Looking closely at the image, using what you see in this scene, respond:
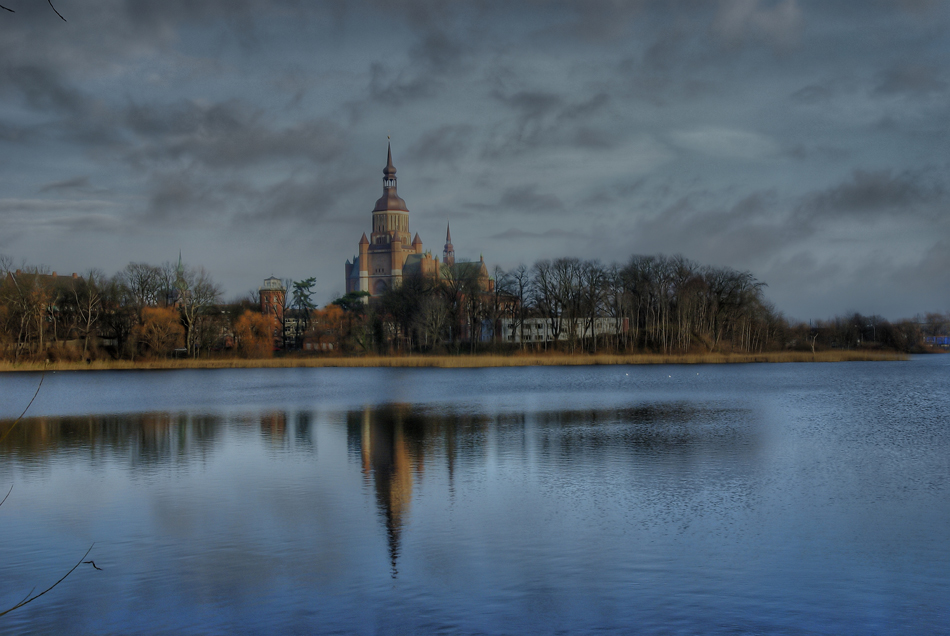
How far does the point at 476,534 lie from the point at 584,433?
35.8ft

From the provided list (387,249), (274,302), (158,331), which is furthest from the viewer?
(387,249)

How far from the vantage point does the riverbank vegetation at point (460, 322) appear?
67250mm

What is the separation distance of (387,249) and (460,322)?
89.3m

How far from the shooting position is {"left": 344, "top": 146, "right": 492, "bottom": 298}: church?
6486 inches

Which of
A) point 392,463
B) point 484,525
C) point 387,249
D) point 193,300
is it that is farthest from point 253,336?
point 387,249

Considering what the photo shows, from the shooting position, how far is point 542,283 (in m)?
→ 79.1

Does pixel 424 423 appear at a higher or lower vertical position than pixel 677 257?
lower

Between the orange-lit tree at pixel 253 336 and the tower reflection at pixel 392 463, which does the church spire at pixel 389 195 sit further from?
the tower reflection at pixel 392 463

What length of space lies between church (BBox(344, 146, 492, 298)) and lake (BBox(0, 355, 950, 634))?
137413 mm

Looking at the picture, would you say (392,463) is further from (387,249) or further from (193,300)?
(387,249)

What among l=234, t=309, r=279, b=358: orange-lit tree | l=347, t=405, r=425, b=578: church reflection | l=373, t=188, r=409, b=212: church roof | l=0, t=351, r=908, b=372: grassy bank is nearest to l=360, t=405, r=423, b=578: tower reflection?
l=347, t=405, r=425, b=578: church reflection

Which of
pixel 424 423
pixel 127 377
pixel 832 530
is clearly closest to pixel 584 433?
pixel 424 423

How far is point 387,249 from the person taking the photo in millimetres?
167375

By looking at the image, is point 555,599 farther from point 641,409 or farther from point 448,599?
point 641,409
